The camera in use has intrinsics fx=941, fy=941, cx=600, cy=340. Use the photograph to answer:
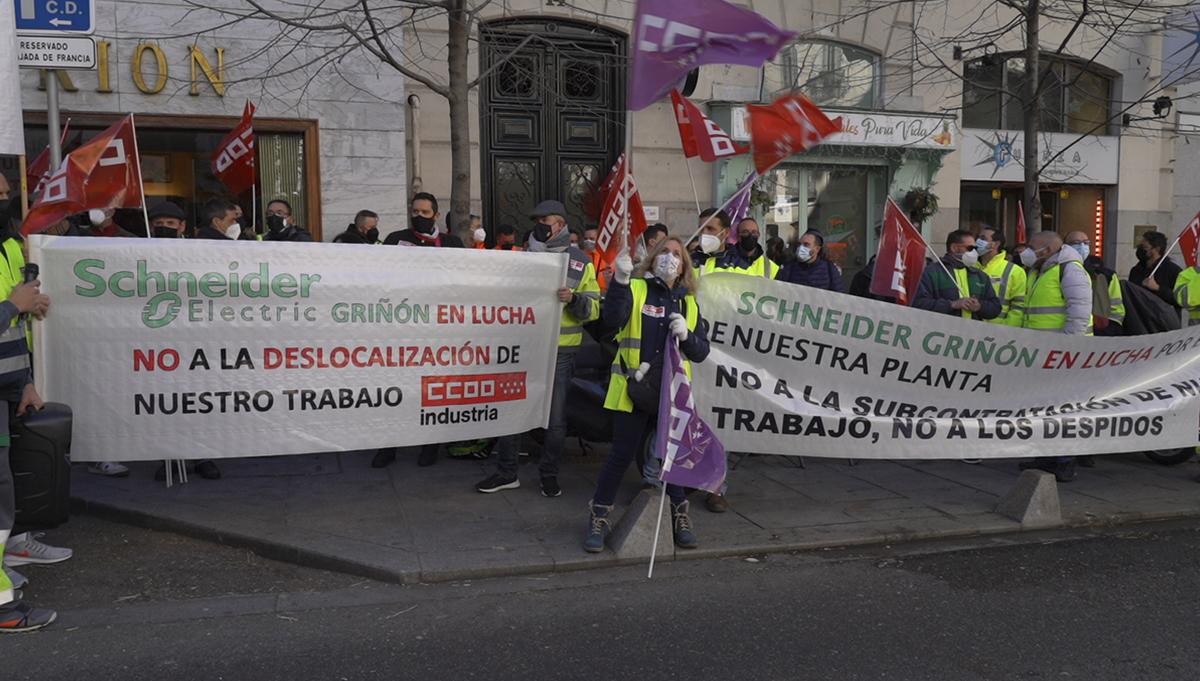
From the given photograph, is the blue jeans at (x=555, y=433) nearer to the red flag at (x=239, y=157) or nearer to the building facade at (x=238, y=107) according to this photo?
the red flag at (x=239, y=157)

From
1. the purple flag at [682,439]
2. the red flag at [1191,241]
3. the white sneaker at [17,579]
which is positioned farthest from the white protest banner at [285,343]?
the red flag at [1191,241]

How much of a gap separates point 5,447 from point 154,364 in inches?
42.2

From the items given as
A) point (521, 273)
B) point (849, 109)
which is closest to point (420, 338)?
point (521, 273)

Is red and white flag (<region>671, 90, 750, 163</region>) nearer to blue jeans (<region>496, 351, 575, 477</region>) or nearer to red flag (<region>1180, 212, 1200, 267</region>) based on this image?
blue jeans (<region>496, 351, 575, 477</region>)

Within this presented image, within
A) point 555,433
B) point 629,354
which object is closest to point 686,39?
point 629,354

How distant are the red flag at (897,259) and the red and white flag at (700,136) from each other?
144cm

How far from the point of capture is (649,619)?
4559 millimetres

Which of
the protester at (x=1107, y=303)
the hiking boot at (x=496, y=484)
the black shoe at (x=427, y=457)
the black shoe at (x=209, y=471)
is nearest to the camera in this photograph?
the hiking boot at (x=496, y=484)

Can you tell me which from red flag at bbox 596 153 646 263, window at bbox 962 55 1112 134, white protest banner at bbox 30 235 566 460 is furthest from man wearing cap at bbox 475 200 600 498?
window at bbox 962 55 1112 134

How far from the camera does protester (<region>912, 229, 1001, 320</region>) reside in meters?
7.94

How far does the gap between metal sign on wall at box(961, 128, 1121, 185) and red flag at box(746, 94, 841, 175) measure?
35.6 ft

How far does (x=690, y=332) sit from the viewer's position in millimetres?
5387

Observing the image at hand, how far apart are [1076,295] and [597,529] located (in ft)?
14.3

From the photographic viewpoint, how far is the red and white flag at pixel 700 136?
7.77m
